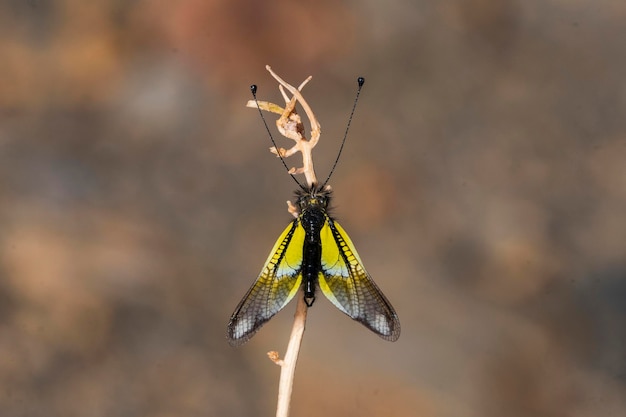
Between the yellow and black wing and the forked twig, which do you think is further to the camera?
the yellow and black wing

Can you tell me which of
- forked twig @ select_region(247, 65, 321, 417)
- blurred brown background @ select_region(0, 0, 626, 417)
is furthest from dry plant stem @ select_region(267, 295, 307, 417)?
blurred brown background @ select_region(0, 0, 626, 417)

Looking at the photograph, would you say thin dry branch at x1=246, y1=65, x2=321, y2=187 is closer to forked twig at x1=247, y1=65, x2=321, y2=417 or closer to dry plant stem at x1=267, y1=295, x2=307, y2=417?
forked twig at x1=247, y1=65, x2=321, y2=417

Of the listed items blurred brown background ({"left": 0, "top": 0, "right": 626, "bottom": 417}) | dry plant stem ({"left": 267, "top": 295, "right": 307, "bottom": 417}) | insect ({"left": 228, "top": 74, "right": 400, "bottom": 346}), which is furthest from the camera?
blurred brown background ({"left": 0, "top": 0, "right": 626, "bottom": 417})

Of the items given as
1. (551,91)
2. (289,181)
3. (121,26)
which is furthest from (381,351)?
(121,26)

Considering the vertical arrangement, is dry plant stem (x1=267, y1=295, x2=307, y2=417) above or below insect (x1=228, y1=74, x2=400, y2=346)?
below

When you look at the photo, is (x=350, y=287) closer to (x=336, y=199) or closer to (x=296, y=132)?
(x=296, y=132)

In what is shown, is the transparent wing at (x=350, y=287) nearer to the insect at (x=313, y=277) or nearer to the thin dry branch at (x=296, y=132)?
the insect at (x=313, y=277)

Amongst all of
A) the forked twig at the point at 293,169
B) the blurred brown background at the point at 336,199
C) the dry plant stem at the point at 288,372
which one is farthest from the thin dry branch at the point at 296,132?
the blurred brown background at the point at 336,199
